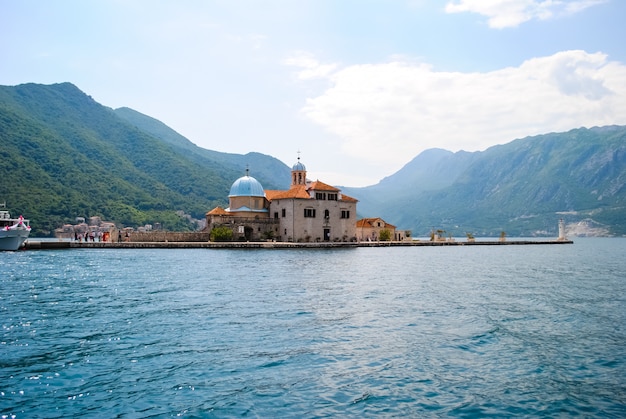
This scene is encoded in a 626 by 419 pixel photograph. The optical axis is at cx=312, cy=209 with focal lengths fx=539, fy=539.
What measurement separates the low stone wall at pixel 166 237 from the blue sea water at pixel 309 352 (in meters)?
51.7

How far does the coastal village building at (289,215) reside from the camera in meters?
79.6

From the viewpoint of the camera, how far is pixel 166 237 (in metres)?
78.9

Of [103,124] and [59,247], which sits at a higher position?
[103,124]

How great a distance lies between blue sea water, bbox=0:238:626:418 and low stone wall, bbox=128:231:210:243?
5167cm

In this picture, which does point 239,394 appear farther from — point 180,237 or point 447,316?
point 180,237

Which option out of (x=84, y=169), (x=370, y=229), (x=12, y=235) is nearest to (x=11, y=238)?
(x=12, y=235)

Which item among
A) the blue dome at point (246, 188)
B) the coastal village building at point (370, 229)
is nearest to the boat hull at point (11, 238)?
the blue dome at point (246, 188)

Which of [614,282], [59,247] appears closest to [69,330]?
[614,282]

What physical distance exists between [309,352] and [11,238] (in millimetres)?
57911

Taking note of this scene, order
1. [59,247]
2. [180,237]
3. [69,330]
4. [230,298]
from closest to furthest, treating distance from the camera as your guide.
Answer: [69,330] → [230,298] → [59,247] → [180,237]

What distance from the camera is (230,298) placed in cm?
2362

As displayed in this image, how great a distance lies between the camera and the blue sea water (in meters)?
10.3

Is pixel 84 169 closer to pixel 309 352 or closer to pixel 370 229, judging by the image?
pixel 370 229

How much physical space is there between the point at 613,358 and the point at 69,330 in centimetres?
1543
